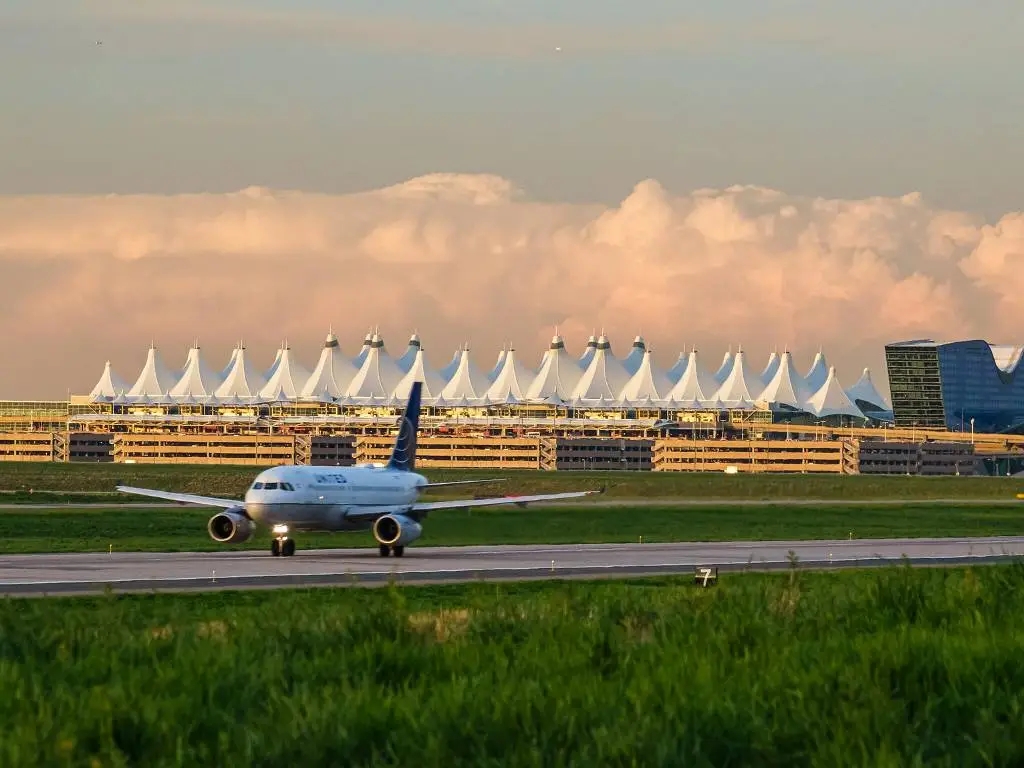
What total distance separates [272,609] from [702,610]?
5828mm

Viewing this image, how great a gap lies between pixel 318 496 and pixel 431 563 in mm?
5973

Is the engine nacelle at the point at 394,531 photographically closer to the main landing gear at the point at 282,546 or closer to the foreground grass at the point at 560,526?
the main landing gear at the point at 282,546

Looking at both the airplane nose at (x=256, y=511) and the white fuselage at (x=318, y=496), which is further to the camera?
the white fuselage at (x=318, y=496)

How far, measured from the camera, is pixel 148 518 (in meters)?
85.2

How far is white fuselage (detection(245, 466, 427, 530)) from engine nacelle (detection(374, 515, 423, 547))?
1.80 m

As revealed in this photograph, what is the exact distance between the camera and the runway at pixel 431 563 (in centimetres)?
4228

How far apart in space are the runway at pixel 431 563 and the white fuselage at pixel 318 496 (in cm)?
123

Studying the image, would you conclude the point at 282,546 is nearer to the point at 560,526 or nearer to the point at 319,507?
the point at 319,507

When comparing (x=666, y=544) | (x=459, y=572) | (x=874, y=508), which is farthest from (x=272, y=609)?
(x=874, y=508)

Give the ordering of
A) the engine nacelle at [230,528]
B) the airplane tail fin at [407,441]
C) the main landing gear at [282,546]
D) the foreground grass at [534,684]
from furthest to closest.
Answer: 1. the airplane tail fin at [407,441]
2. the engine nacelle at [230,528]
3. the main landing gear at [282,546]
4. the foreground grass at [534,684]

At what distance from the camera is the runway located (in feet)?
139

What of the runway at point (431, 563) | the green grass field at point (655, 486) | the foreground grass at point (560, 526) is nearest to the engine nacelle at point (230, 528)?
the runway at point (431, 563)

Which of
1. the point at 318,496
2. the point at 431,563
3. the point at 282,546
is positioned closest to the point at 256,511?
the point at 282,546

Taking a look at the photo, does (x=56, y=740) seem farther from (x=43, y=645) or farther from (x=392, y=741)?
(x=43, y=645)
